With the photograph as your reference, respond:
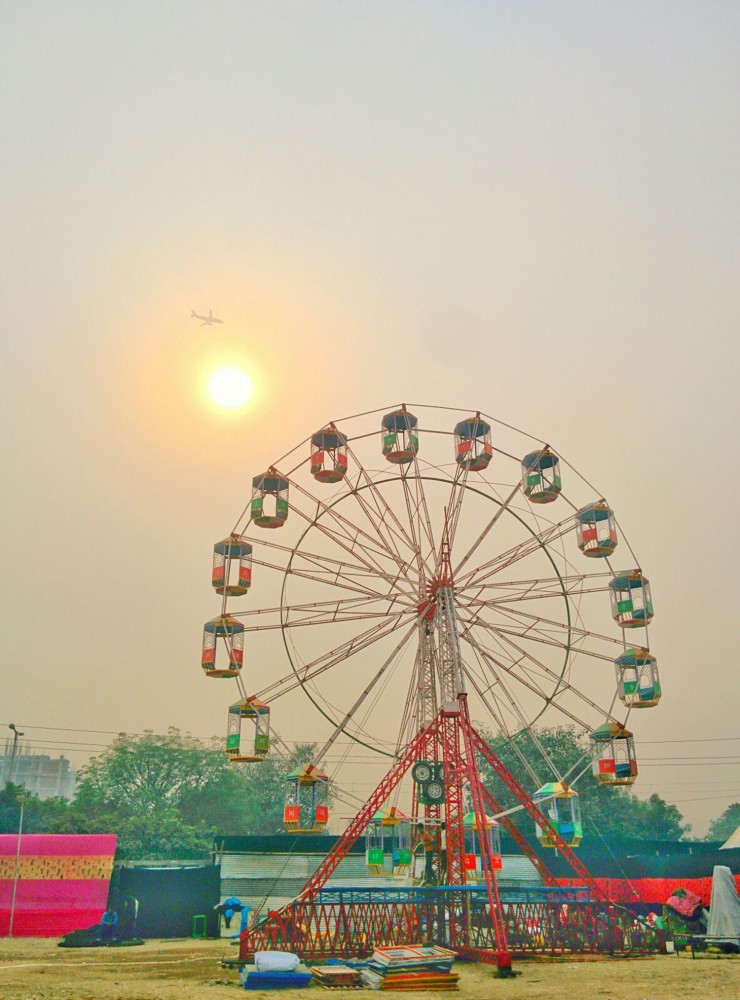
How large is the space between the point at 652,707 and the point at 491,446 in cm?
1036

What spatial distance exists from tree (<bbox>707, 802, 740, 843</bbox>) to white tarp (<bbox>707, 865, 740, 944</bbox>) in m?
107

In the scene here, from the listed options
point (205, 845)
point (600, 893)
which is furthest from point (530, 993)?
point (205, 845)

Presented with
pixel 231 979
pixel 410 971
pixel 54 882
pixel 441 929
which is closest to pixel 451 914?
pixel 441 929

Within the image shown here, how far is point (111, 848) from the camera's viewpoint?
32.4m

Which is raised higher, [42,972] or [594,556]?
[594,556]

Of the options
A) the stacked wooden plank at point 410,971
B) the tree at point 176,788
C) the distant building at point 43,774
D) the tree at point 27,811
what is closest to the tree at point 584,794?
the tree at point 176,788

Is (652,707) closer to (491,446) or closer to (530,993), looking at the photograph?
(491,446)

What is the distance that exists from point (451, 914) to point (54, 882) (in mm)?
17737

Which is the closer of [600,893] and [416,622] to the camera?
[600,893]

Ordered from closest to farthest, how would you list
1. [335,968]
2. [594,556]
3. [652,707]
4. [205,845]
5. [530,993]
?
1. [530,993]
2. [335,968]
3. [652,707]
4. [594,556]
5. [205,845]

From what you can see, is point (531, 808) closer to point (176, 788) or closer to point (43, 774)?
point (176, 788)

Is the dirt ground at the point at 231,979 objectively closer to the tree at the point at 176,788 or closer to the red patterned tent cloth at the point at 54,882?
the red patterned tent cloth at the point at 54,882

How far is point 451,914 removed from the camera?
2155 centimetres

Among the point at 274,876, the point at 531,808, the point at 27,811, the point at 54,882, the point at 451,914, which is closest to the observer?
the point at 451,914
